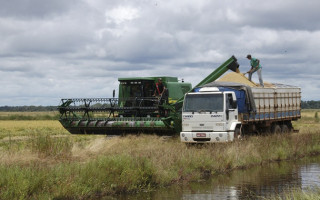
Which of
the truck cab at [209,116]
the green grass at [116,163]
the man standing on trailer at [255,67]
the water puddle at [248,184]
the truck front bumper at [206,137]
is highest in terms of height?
the man standing on trailer at [255,67]

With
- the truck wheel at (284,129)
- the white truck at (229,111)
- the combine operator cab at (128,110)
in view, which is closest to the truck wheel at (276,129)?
the white truck at (229,111)

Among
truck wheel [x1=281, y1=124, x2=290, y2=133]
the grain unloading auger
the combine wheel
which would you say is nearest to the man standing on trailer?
the grain unloading auger

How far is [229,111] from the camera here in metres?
21.4

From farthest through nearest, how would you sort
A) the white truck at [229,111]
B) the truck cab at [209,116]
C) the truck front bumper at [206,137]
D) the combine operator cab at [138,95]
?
1. the combine operator cab at [138,95]
2. the white truck at [229,111]
3. the truck cab at [209,116]
4. the truck front bumper at [206,137]

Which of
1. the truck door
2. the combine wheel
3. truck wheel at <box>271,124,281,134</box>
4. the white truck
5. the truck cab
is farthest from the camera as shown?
truck wheel at <box>271,124,281,134</box>

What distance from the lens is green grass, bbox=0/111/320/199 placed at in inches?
478

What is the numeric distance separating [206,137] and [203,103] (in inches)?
57.8

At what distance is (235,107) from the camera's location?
2162 centimetres

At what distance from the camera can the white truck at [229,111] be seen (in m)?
21.1

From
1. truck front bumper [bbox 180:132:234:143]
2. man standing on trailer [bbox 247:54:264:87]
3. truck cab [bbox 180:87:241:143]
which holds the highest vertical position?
man standing on trailer [bbox 247:54:264:87]

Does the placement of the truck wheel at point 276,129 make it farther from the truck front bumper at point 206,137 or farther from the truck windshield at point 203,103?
the truck windshield at point 203,103

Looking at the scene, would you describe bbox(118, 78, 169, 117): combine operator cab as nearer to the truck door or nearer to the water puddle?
the truck door

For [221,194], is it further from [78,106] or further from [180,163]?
[78,106]

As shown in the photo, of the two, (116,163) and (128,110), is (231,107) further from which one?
(116,163)
